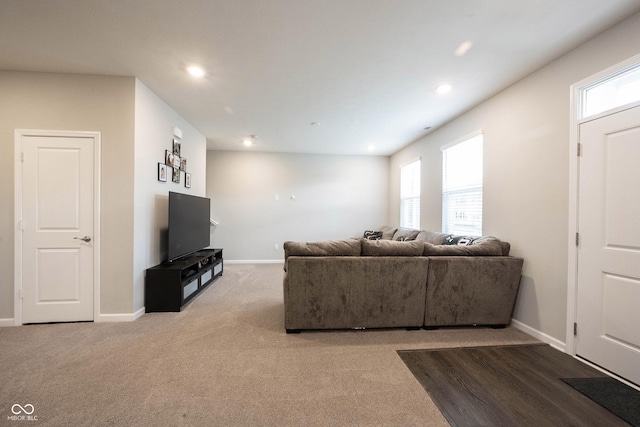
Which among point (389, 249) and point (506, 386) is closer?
point (506, 386)

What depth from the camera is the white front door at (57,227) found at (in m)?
2.65

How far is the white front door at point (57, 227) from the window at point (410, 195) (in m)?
5.10

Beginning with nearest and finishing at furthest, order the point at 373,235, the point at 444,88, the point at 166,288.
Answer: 1. the point at 444,88
2. the point at 166,288
3. the point at 373,235

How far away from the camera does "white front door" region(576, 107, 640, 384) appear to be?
1790mm

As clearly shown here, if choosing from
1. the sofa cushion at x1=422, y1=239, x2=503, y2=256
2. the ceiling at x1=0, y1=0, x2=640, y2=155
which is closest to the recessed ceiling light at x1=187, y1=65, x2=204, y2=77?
the ceiling at x1=0, y1=0, x2=640, y2=155

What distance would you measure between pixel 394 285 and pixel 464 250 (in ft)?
2.79

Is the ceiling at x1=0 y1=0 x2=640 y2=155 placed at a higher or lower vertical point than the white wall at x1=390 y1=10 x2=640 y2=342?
higher

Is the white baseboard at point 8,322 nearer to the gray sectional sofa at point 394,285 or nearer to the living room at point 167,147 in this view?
the living room at point 167,147

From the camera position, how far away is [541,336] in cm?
241

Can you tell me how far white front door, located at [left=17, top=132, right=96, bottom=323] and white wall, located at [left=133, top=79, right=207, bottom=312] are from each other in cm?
42

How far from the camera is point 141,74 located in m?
2.68

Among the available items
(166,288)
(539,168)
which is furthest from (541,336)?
(166,288)

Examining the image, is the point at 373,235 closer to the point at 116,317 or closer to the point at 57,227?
the point at 116,317

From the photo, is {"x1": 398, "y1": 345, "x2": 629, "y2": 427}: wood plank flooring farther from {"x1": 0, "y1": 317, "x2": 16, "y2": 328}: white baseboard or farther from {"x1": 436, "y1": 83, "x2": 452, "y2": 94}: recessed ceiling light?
{"x1": 0, "y1": 317, "x2": 16, "y2": 328}: white baseboard
